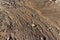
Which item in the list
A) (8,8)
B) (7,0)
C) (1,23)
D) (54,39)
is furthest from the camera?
(7,0)

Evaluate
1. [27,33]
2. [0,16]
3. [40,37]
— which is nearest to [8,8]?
[0,16]

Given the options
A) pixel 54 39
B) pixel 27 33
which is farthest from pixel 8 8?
pixel 54 39

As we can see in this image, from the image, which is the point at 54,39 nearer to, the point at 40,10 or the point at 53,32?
the point at 53,32

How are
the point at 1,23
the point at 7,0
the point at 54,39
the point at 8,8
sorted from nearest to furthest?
the point at 54,39
the point at 1,23
the point at 8,8
the point at 7,0

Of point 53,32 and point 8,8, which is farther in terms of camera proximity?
point 8,8

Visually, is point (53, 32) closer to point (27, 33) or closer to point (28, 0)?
point (27, 33)

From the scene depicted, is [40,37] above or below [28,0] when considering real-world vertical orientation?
below
